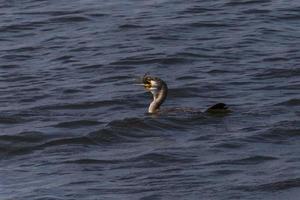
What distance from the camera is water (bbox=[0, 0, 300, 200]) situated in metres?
12.9

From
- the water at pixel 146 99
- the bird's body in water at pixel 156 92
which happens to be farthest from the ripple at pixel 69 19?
the bird's body in water at pixel 156 92

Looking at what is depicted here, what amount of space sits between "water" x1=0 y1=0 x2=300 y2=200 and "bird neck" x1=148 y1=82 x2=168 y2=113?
0.19 metres

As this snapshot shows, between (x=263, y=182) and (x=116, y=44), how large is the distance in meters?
9.25

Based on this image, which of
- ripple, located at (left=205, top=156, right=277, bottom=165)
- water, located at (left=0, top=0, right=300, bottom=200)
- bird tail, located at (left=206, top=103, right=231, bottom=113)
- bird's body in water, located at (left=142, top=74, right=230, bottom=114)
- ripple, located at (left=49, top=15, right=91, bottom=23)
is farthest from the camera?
ripple, located at (left=49, top=15, right=91, bottom=23)

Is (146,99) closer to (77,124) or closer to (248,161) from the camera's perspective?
(77,124)

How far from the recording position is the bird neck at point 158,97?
16578 mm

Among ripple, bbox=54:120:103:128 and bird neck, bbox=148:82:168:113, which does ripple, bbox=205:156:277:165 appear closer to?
ripple, bbox=54:120:103:128

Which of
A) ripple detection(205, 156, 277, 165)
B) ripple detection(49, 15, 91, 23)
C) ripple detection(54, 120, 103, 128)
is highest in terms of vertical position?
ripple detection(205, 156, 277, 165)

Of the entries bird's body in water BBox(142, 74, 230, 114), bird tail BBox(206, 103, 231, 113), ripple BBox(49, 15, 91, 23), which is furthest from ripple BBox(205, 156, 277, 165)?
ripple BBox(49, 15, 91, 23)

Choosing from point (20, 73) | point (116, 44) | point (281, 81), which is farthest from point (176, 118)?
point (116, 44)

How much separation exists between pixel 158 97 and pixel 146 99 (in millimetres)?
1013

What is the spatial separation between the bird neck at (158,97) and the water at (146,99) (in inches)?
7.5

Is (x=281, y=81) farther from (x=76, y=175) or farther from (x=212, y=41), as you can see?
(x=76, y=175)

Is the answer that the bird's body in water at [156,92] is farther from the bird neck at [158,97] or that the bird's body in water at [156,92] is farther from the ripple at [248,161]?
the ripple at [248,161]
